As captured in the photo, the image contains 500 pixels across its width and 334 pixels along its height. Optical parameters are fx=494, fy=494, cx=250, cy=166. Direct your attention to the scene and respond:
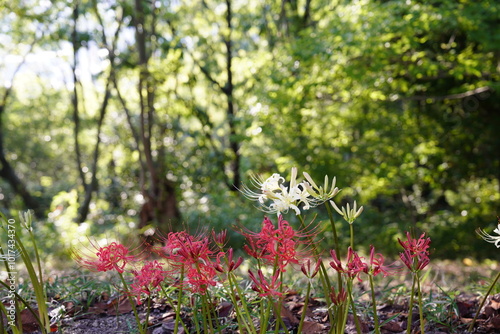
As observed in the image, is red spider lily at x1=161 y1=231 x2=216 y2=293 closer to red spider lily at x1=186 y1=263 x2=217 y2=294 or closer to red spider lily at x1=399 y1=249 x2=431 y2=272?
red spider lily at x1=186 y1=263 x2=217 y2=294

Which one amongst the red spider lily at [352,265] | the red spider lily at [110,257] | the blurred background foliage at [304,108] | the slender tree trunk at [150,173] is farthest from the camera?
the slender tree trunk at [150,173]

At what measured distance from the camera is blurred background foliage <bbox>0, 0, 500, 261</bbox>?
689 centimetres

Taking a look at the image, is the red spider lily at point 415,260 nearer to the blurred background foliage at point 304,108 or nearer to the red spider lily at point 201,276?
the red spider lily at point 201,276

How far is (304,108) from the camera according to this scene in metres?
7.54

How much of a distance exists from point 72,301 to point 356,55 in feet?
18.2

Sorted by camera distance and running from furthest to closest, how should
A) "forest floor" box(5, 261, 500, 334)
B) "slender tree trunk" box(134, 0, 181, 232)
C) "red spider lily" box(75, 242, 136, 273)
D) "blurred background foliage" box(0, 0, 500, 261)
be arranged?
"slender tree trunk" box(134, 0, 181, 232) → "blurred background foliage" box(0, 0, 500, 261) → "forest floor" box(5, 261, 500, 334) → "red spider lily" box(75, 242, 136, 273)

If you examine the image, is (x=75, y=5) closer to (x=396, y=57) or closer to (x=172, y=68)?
(x=172, y=68)

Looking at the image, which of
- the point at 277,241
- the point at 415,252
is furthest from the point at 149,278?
Answer: the point at 415,252

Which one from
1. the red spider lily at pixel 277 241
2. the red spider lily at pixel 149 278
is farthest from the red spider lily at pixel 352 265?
the red spider lily at pixel 149 278

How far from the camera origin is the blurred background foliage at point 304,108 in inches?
271

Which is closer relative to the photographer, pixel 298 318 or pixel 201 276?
pixel 201 276

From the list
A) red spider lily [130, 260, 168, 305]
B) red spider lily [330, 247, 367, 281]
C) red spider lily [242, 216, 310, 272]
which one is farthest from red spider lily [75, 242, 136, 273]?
red spider lily [330, 247, 367, 281]

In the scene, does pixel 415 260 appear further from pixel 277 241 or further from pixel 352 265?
pixel 277 241

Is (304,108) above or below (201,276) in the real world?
below
